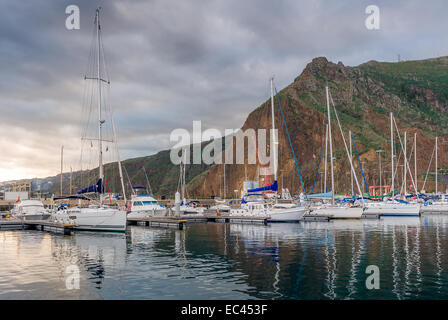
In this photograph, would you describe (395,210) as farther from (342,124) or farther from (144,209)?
(342,124)

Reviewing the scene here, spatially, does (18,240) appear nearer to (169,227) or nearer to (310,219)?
(169,227)

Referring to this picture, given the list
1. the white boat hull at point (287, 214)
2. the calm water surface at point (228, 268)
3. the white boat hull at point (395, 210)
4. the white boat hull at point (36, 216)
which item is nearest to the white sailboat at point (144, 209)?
the white boat hull at point (36, 216)

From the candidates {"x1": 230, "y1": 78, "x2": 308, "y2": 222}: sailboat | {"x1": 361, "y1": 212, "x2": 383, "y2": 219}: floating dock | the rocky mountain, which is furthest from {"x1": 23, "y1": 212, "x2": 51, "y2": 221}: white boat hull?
the rocky mountain

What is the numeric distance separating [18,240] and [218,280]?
26673 millimetres

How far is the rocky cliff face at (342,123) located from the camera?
137m

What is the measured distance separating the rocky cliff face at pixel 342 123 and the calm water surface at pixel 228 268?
9201 centimetres

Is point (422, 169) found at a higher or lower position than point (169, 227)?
higher

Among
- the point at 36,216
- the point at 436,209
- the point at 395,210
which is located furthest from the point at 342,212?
the point at 36,216

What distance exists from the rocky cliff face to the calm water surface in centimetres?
9201

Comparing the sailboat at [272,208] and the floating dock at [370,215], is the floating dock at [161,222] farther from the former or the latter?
the floating dock at [370,215]

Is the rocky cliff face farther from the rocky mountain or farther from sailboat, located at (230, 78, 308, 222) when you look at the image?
sailboat, located at (230, 78, 308, 222)
